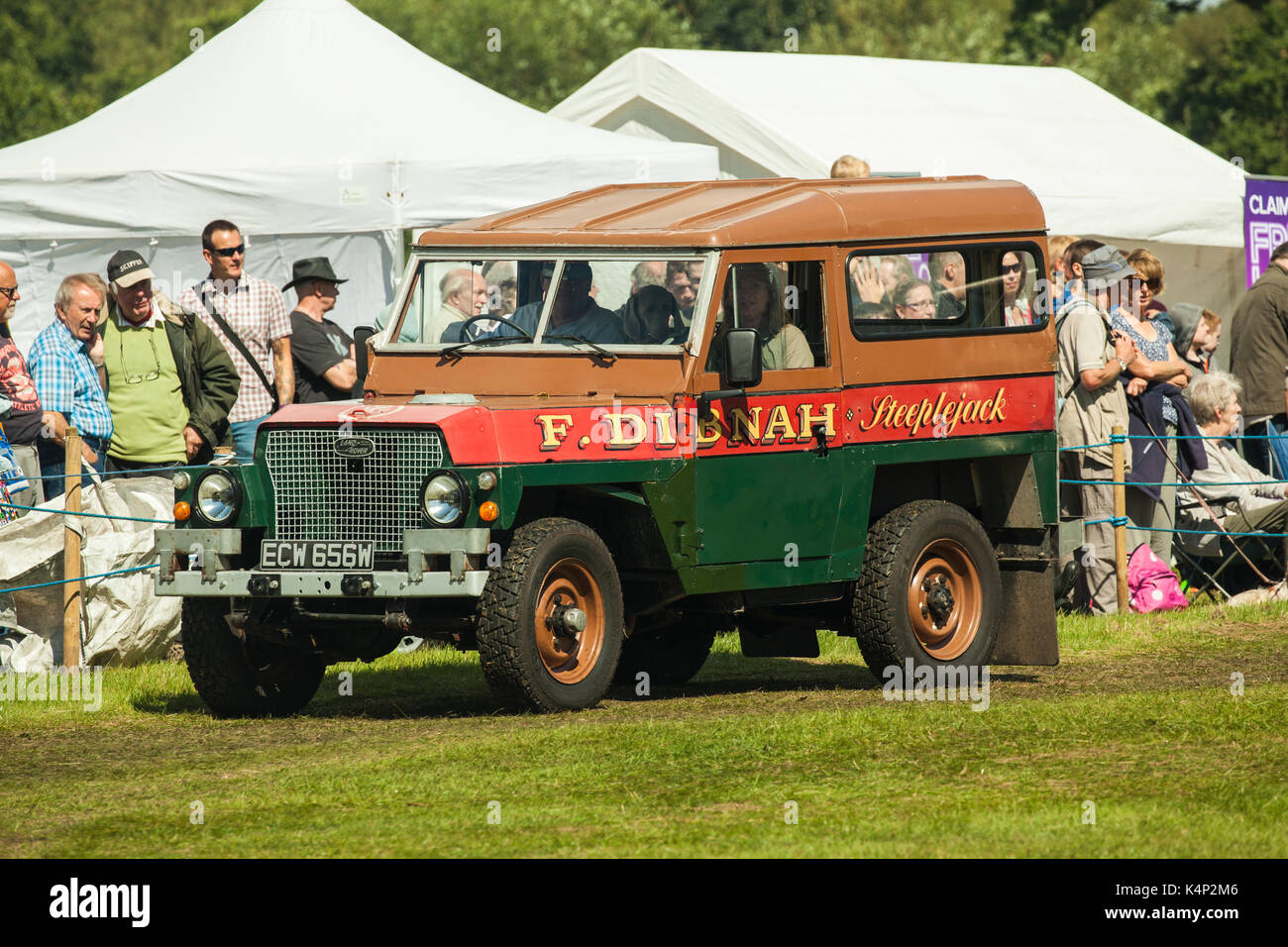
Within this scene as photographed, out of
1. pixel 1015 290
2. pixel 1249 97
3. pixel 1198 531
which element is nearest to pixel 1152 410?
pixel 1198 531

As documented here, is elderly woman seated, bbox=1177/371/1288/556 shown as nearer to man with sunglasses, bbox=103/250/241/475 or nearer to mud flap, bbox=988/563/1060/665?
mud flap, bbox=988/563/1060/665

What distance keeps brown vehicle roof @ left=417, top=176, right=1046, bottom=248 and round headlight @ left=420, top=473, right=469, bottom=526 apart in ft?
5.83

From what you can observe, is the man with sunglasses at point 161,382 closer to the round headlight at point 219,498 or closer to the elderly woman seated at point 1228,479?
the round headlight at point 219,498

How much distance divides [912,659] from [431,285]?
10.9 ft

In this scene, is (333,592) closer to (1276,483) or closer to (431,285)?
(431,285)

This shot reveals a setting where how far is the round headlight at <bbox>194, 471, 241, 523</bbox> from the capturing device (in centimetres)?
983

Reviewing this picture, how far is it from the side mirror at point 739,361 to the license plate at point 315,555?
1.84m

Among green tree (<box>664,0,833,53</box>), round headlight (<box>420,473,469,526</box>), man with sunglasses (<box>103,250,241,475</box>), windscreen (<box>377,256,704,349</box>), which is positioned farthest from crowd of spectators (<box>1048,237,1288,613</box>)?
green tree (<box>664,0,833,53</box>)

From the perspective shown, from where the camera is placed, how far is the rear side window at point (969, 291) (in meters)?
11.3

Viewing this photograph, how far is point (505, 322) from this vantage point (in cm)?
1056

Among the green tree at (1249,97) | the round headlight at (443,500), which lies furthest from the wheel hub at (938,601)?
the green tree at (1249,97)

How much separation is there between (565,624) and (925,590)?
7.81 ft

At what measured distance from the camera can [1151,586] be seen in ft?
47.9

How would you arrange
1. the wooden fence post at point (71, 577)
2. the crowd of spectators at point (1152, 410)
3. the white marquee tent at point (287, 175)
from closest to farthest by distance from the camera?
the wooden fence post at point (71, 577), the crowd of spectators at point (1152, 410), the white marquee tent at point (287, 175)
